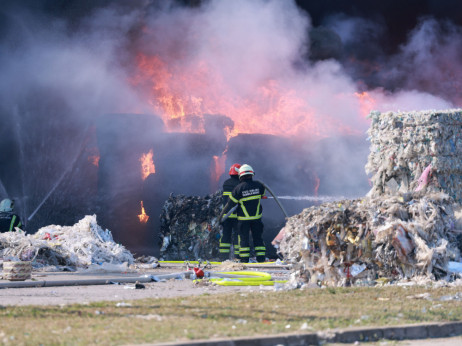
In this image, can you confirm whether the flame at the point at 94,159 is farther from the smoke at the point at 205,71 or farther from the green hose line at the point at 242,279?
the green hose line at the point at 242,279

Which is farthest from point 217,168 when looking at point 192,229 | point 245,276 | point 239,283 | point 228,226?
point 239,283

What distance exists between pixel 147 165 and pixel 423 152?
54.9ft

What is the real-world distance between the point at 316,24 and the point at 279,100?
3.44 m

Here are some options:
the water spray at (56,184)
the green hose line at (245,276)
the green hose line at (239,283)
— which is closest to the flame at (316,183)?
the water spray at (56,184)

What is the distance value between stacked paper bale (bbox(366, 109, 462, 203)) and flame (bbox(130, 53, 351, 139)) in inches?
626

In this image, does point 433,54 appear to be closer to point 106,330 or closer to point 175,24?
point 175,24

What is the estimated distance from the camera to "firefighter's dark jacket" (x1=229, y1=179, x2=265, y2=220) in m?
15.0

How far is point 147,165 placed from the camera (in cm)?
2717

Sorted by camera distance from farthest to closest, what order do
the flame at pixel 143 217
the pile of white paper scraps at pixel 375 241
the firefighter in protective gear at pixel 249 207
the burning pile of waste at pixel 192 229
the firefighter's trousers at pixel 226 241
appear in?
the flame at pixel 143 217, the burning pile of waste at pixel 192 229, the firefighter's trousers at pixel 226 241, the firefighter in protective gear at pixel 249 207, the pile of white paper scraps at pixel 375 241

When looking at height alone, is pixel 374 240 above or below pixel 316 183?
below

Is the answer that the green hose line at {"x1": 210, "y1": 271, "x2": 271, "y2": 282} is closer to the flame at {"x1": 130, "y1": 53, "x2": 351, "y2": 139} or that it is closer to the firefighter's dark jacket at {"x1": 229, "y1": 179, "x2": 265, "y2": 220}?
the firefighter's dark jacket at {"x1": 229, "y1": 179, "x2": 265, "y2": 220}

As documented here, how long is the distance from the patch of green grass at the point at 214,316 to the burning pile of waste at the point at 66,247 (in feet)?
20.7

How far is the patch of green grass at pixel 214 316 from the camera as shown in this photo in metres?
5.22

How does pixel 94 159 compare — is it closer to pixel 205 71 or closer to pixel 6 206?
pixel 205 71
